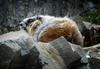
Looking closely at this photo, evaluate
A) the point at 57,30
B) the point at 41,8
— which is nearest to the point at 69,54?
the point at 57,30

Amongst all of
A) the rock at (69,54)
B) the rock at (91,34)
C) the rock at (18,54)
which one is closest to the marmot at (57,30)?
the rock at (69,54)

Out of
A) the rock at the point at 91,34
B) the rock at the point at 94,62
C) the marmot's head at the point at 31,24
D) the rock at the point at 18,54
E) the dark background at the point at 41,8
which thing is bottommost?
the dark background at the point at 41,8

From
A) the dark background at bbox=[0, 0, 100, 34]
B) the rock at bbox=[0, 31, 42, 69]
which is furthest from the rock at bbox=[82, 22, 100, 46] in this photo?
the dark background at bbox=[0, 0, 100, 34]

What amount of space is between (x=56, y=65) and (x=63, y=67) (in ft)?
0.27

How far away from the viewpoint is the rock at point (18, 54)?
2932 mm

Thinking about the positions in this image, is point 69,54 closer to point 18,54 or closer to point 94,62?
point 94,62

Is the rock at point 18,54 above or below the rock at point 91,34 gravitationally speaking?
above

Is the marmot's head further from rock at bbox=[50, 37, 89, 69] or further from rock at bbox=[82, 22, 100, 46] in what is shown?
rock at bbox=[50, 37, 89, 69]

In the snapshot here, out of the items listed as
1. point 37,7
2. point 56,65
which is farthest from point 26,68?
point 37,7

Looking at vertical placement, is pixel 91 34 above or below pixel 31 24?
below

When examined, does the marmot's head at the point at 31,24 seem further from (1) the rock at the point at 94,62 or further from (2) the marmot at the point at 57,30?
(1) the rock at the point at 94,62

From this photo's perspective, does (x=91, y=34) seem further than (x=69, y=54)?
Yes

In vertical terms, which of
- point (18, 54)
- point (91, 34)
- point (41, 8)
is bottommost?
point (41, 8)

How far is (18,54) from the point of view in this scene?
302cm
